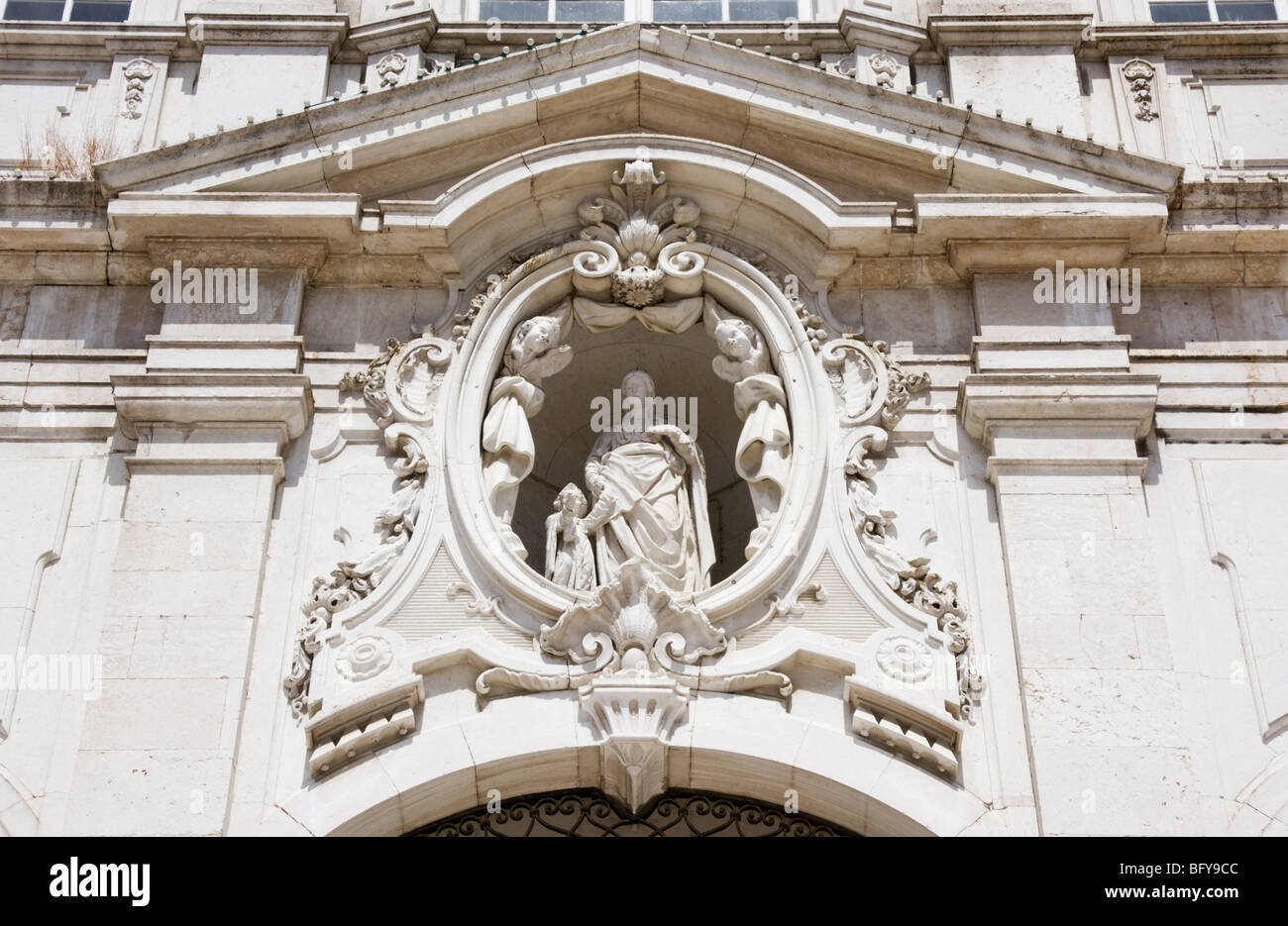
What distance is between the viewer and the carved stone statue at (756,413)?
10.5 m

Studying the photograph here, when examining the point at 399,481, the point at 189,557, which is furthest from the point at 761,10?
the point at 189,557

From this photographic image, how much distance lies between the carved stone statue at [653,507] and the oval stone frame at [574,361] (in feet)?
0.81

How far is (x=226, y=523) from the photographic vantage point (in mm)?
10203

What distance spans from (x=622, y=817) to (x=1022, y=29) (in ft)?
18.5

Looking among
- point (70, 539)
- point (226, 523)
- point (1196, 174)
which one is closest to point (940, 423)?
point (1196, 174)

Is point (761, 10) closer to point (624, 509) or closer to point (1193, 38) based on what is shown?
point (1193, 38)

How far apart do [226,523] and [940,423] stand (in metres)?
3.74

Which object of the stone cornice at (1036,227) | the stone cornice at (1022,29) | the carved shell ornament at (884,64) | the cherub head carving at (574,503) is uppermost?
the stone cornice at (1022,29)

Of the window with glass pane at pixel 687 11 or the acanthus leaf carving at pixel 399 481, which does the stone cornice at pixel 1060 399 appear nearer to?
the acanthus leaf carving at pixel 399 481

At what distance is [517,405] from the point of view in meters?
10.9

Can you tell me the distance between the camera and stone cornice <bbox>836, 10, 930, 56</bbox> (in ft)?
41.3

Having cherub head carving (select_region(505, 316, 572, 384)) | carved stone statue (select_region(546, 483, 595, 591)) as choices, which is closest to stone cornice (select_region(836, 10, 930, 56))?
cherub head carving (select_region(505, 316, 572, 384))

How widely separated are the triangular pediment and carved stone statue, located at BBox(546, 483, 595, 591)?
7.04ft

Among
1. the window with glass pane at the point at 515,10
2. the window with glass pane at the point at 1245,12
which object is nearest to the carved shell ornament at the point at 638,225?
the window with glass pane at the point at 515,10
